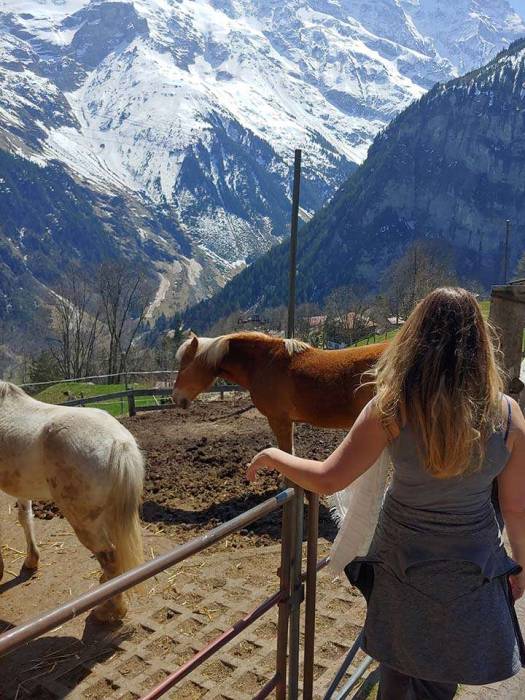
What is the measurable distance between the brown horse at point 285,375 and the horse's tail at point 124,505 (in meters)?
2.62

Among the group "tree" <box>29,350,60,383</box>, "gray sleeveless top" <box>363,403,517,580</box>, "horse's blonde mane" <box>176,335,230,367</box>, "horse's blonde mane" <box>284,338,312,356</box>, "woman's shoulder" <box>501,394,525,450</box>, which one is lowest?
"tree" <box>29,350,60,383</box>

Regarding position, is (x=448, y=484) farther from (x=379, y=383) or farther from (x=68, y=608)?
(x=68, y=608)

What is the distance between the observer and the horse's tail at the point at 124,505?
4.84m

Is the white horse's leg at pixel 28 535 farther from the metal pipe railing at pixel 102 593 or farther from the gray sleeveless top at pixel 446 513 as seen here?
the gray sleeveless top at pixel 446 513

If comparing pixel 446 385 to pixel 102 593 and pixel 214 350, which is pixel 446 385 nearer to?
pixel 102 593

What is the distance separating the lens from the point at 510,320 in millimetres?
8438

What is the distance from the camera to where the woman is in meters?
2.07

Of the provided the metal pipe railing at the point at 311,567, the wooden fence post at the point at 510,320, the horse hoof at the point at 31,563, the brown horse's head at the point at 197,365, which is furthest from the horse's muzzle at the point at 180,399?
the metal pipe railing at the point at 311,567

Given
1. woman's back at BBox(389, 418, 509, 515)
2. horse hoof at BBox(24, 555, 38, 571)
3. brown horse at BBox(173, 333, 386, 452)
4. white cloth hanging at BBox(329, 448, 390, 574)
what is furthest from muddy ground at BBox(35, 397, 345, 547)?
woman's back at BBox(389, 418, 509, 515)

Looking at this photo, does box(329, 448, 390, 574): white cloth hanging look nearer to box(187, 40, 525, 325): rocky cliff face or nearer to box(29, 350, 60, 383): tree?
box(29, 350, 60, 383): tree

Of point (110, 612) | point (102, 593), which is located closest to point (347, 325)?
point (110, 612)

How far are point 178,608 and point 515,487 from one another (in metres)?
3.71

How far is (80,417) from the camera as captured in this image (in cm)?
505

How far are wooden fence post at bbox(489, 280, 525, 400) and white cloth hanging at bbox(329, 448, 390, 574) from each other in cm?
643
